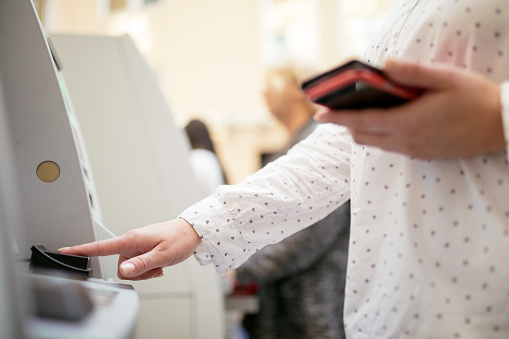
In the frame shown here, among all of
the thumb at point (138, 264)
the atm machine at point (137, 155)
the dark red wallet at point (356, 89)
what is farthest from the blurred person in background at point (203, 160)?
the dark red wallet at point (356, 89)

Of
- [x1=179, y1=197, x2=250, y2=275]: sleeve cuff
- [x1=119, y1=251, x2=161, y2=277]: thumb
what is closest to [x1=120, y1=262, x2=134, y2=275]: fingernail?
[x1=119, y1=251, x2=161, y2=277]: thumb

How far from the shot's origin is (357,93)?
0.37 meters

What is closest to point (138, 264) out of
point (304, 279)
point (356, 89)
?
point (356, 89)

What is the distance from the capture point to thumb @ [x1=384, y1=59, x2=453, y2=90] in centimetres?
37

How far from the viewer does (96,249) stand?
553mm

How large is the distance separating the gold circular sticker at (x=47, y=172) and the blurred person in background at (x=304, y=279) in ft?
3.04

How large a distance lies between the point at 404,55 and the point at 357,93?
0.66 feet

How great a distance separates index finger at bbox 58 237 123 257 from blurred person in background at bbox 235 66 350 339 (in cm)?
91

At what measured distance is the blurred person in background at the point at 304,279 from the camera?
140cm

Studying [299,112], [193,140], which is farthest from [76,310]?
[193,140]

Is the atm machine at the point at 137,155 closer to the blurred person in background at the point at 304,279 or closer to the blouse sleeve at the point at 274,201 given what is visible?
Answer: the blouse sleeve at the point at 274,201

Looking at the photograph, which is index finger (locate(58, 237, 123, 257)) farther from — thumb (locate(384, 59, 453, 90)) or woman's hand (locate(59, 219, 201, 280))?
thumb (locate(384, 59, 453, 90))

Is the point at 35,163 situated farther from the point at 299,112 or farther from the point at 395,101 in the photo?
the point at 299,112

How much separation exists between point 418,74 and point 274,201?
319mm
